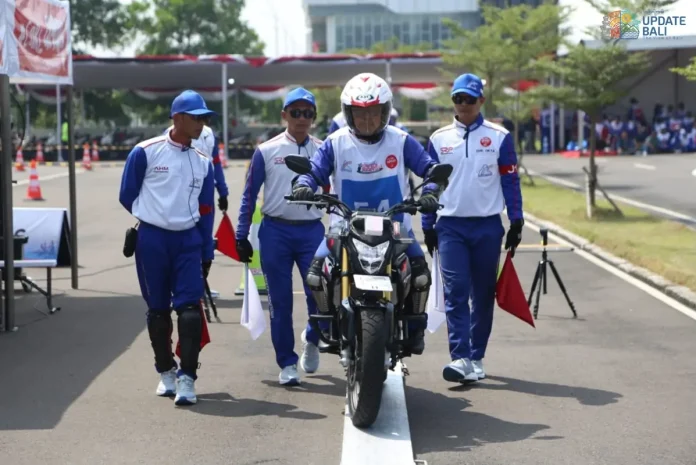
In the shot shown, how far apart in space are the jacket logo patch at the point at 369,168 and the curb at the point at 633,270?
5248mm

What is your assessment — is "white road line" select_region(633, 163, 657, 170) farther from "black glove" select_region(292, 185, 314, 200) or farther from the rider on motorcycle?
"black glove" select_region(292, 185, 314, 200)

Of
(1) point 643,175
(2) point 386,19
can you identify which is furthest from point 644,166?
(2) point 386,19

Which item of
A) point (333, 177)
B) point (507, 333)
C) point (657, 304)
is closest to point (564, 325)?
point (507, 333)

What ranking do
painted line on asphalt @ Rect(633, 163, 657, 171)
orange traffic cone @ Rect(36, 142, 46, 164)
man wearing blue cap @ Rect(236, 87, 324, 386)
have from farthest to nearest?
orange traffic cone @ Rect(36, 142, 46, 164) < painted line on asphalt @ Rect(633, 163, 657, 171) < man wearing blue cap @ Rect(236, 87, 324, 386)

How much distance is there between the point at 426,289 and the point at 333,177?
37.7 inches

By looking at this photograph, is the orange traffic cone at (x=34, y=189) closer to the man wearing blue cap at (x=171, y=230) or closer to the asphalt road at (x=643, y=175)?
the asphalt road at (x=643, y=175)

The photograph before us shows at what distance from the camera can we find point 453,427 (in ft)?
23.6

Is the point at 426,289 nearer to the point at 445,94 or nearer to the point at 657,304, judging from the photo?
the point at 657,304

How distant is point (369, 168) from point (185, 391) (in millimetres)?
1768

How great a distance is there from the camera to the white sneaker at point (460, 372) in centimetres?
831

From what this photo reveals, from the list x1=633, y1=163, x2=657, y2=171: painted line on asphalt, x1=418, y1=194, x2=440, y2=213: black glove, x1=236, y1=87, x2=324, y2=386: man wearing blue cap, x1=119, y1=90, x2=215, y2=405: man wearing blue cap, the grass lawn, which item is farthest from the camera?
x1=633, y1=163, x2=657, y2=171: painted line on asphalt

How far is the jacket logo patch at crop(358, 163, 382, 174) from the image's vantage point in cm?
760

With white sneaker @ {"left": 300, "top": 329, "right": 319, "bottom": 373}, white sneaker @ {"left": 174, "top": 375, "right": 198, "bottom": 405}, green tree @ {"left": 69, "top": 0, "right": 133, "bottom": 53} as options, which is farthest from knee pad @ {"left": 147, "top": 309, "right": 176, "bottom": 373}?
green tree @ {"left": 69, "top": 0, "right": 133, "bottom": 53}

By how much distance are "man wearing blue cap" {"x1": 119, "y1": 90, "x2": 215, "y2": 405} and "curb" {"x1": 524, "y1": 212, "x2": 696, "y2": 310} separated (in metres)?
5.61
